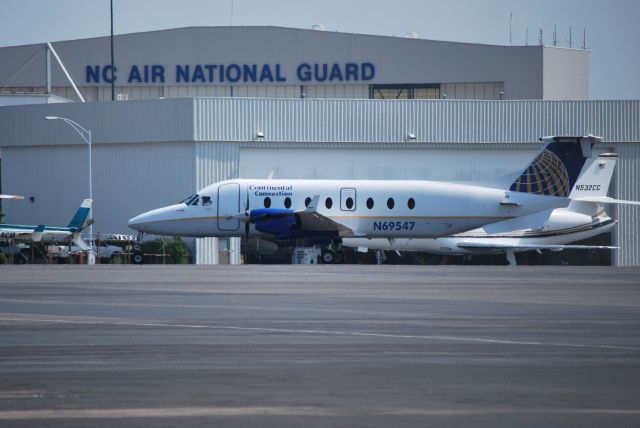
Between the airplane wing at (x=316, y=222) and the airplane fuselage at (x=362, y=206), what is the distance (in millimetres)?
236

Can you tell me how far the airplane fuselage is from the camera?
142 feet

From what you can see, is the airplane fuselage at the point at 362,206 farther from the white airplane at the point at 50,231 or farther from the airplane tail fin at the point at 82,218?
the airplane tail fin at the point at 82,218

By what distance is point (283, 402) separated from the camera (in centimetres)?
1104

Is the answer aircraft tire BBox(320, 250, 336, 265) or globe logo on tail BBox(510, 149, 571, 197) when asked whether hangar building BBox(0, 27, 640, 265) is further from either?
globe logo on tail BBox(510, 149, 571, 197)

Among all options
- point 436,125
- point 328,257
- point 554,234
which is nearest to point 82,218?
point 328,257

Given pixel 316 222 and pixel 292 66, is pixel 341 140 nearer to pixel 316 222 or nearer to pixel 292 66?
pixel 316 222

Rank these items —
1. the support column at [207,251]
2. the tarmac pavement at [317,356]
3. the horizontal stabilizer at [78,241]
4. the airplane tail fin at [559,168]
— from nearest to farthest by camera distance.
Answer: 1. the tarmac pavement at [317,356]
2. the airplane tail fin at [559,168]
3. the horizontal stabilizer at [78,241]
4. the support column at [207,251]

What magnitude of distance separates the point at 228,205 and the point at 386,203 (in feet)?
20.9

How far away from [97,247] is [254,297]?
103 ft

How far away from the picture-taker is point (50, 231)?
4975 cm

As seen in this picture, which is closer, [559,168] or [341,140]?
[559,168]

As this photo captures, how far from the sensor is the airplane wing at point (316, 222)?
42.4m

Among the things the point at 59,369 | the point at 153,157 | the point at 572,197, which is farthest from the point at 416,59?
the point at 59,369

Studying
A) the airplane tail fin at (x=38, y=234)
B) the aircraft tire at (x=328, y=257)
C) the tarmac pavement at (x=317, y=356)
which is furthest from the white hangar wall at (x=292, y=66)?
the tarmac pavement at (x=317, y=356)
